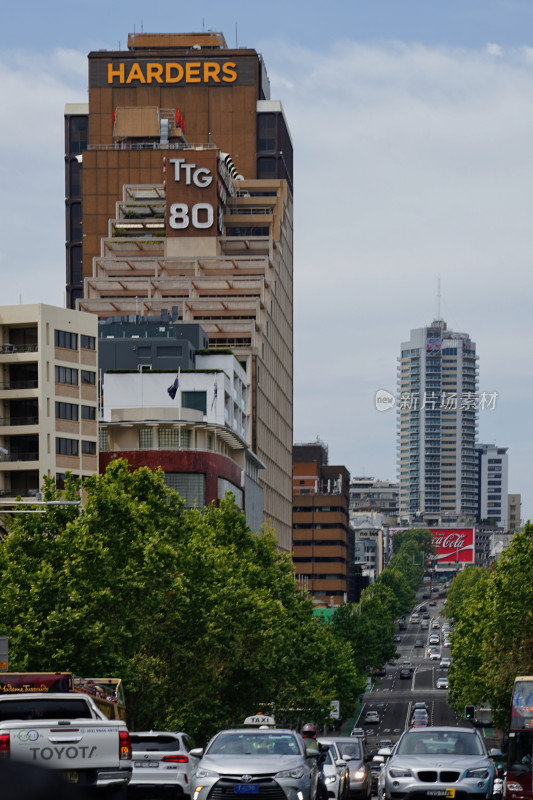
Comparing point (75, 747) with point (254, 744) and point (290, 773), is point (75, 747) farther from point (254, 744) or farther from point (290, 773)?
point (254, 744)

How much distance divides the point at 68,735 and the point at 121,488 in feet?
154

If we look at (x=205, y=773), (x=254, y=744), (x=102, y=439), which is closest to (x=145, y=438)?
(x=102, y=439)

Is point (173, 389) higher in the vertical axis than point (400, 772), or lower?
higher

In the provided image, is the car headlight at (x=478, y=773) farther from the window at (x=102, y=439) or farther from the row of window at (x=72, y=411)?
the window at (x=102, y=439)

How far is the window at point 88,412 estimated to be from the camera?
107000 millimetres

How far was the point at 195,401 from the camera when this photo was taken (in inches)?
5074

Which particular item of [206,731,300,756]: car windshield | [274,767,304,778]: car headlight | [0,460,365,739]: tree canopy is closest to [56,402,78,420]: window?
[0,460,365,739]: tree canopy

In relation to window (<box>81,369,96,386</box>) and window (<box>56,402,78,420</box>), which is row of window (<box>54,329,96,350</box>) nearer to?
window (<box>81,369,96,386</box>)

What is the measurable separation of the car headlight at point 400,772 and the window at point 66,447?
80.9m

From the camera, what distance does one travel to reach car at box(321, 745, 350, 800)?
2948 centimetres

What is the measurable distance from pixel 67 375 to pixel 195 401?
83.0 ft

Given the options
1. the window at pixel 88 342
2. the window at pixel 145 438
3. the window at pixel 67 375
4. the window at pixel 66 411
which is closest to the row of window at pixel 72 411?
the window at pixel 66 411

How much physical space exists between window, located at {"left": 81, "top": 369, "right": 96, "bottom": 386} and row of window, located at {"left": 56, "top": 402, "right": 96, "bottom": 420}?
1940mm

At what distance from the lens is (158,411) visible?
404ft
